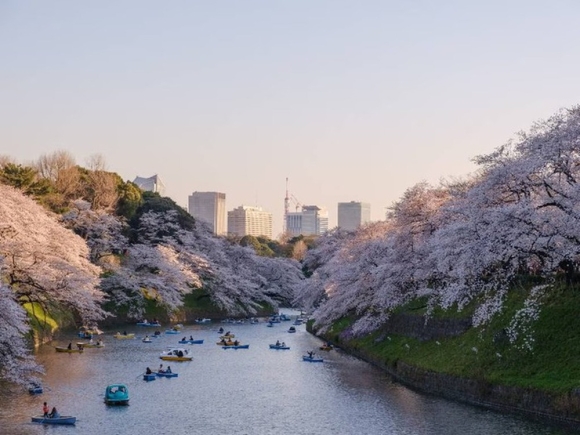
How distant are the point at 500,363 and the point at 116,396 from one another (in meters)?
21.2

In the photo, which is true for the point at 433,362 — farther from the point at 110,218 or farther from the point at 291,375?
the point at 110,218

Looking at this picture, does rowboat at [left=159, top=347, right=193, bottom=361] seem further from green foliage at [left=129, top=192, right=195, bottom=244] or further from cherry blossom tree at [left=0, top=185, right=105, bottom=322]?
green foliage at [left=129, top=192, right=195, bottom=244]

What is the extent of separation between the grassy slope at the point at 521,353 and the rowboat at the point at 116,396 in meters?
18.6

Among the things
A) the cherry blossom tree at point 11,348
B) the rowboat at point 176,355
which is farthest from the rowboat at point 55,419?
the rowboat at point 176,355

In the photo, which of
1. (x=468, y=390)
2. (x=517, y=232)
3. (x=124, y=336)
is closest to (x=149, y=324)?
(x=124, y=336)

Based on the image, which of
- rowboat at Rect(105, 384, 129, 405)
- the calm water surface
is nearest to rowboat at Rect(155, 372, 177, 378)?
the calm water surface

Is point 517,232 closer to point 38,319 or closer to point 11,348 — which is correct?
point 11,348

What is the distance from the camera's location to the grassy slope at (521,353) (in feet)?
128

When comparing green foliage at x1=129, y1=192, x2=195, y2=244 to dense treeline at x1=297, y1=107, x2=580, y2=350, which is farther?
green foliage at x1=129, y1=192, x2=195, y2=244

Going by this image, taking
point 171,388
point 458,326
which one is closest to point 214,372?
point 171,388

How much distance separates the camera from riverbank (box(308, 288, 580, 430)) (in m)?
37.6

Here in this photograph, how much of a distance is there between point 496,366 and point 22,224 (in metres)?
37.4

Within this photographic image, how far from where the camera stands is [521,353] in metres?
42.1

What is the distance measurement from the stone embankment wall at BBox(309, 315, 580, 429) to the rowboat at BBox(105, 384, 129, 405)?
17.7 m
